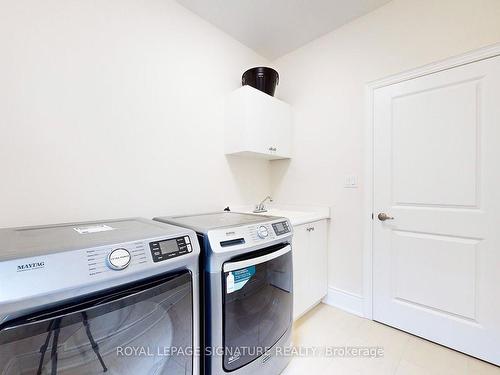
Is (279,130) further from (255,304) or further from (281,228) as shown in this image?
(255,304)

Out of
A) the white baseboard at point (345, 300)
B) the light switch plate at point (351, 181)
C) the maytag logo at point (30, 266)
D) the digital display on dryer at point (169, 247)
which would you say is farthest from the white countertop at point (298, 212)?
the maytag logo at point (30, 266)

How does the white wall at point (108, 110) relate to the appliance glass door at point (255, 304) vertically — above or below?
above

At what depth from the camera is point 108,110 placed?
1448mm

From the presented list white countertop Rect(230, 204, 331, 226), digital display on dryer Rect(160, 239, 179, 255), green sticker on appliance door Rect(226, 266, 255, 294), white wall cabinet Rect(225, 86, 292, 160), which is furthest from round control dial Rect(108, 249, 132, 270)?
white wall cabinet Rect(225, 86, 292, 160)

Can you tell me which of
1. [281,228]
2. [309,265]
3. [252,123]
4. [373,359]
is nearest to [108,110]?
[252,123]

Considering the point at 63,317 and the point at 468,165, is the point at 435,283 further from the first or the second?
the point at 63,317

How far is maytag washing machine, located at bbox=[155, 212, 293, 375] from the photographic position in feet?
3.40

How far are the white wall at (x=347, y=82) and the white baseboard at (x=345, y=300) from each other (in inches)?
2.0

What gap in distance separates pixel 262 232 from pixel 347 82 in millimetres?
1683

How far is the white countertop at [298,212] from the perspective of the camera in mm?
1827

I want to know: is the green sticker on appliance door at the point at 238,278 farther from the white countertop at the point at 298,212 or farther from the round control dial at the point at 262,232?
the white countertop at the point at 298,212

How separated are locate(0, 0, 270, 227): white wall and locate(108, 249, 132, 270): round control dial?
0.81 metres

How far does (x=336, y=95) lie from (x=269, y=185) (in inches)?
45.4

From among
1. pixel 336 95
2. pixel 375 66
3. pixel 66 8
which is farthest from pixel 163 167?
pixel 375 66
